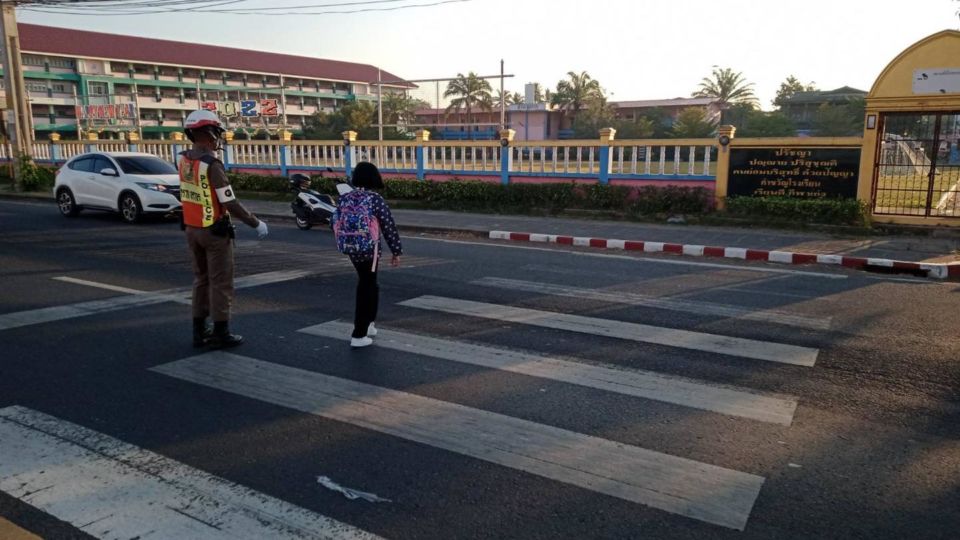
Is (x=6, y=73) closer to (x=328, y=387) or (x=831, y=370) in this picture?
(x=328, y=387)

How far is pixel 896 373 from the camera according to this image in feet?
17.4

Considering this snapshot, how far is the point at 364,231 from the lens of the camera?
5.79 meters

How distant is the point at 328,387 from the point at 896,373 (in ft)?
14.2

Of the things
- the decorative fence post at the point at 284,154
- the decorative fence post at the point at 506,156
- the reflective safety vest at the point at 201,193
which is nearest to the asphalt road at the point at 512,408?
the reflective safety vest at the point at 201,193

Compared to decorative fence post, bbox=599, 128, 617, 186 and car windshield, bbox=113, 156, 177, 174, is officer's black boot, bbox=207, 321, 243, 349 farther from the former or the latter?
decorative fence post, bbox=599, 128, 617, 186

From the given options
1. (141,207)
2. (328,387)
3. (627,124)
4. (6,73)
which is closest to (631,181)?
(141,207)

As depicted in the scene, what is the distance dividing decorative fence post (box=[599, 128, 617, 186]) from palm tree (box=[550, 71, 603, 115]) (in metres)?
57.4

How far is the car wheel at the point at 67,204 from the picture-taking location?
15.9 m

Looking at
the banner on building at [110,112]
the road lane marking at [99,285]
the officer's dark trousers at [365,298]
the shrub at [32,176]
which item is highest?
the banner on building at [110,112]

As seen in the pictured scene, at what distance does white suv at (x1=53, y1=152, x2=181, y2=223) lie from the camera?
48.4ft

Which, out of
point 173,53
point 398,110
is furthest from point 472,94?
point 173,53

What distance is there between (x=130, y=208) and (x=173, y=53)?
66.6 m

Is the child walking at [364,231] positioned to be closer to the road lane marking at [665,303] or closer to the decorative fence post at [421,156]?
the road lane marking at [665,303]

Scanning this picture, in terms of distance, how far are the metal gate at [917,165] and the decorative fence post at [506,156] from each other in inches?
318
